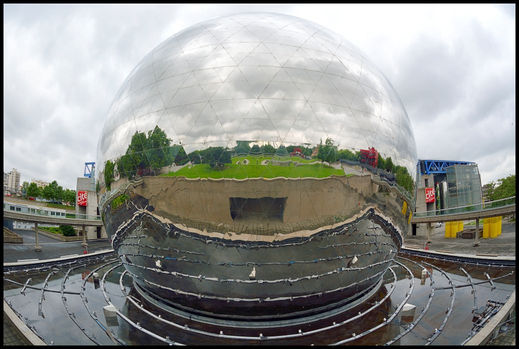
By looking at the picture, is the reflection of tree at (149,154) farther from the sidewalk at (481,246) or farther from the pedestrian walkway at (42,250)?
the pedestrian walkway at (42,250)

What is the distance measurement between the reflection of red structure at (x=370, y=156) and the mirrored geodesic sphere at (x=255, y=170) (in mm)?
31

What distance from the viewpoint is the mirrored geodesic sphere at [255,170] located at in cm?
573

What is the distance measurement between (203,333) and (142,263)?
7.24 feet

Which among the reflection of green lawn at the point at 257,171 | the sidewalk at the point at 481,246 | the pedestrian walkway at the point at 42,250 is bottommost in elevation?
the sidewalk at the point at 481,246

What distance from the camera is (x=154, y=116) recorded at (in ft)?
21.0

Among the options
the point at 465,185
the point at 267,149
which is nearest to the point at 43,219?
the point at 267,149

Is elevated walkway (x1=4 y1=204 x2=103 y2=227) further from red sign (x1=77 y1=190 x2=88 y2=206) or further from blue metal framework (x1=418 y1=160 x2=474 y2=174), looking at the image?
blue metal framework (x1=418 y1=160 x2=474 y2=174)

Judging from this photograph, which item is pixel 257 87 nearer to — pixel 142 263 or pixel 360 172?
pixel 360 172

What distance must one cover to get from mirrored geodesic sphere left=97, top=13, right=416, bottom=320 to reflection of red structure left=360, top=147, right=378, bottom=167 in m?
0.03

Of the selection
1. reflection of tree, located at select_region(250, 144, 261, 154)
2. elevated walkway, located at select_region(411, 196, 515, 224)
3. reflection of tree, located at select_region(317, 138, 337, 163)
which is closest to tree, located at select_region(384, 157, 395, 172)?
reflection of tree, located at select_region(317, 138, 337, 163)

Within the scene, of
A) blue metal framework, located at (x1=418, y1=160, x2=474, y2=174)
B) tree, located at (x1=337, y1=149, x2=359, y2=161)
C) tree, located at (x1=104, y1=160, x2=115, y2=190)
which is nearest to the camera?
tree, located at (x1=337, y1=149, x2=359, y2=161)

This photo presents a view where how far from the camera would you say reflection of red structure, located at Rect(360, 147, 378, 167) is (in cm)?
627

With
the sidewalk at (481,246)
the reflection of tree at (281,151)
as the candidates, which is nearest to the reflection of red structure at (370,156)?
the reflection of tree at (281,151)

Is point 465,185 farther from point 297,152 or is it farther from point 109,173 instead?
point 109,173
